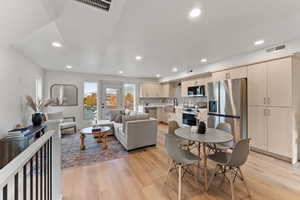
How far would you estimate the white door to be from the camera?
6029mm

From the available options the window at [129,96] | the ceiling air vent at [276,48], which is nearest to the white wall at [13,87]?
the window at [129,96]

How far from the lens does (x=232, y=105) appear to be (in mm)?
3453

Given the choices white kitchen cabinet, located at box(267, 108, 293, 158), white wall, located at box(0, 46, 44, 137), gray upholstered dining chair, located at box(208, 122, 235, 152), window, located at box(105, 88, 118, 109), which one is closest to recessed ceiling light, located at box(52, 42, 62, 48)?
white wall, located at box(0, 46, 44, 137)

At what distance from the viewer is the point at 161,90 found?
7.45 metres

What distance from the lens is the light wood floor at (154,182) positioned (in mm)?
1833

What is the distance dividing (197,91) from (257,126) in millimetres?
2340

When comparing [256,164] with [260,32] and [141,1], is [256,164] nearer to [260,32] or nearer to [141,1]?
[260,32]

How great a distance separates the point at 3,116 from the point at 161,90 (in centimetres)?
610

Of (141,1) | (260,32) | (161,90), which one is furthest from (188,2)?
(161,90)

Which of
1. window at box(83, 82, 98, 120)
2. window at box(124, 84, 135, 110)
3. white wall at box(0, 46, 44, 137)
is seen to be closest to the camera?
white wall at box(0, 46, 44, 137)

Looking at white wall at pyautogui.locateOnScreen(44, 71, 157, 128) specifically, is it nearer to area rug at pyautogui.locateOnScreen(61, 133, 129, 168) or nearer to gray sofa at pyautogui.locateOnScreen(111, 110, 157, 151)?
area rug at pyautogui.locateOnScreen(61, 133, 129, 168)

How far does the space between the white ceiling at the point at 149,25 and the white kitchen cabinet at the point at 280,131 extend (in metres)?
1.53

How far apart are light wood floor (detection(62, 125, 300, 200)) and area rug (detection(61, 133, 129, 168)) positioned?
0.76 ft

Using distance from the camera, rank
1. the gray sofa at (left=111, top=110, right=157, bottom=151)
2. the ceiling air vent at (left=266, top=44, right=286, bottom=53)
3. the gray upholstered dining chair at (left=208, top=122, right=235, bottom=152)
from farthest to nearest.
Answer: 1. the gray sofa at (left=111, top=110, right=157, bottom=151)
2. the ceiling air vent at (left=266, top=44, right=286, bottom=53)
3. the gray upholstered dining chair at (left=208, top=122, right=235, bottom=152)
